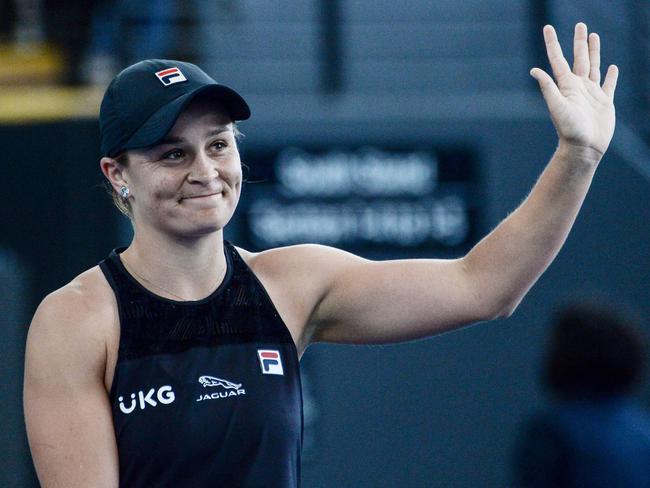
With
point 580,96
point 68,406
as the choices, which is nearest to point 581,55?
point 580,96

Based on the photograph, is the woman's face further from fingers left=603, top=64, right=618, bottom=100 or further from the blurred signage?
the blurred signage

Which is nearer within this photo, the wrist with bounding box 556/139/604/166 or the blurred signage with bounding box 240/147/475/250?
the wrist with bounding box 556/139/604/166

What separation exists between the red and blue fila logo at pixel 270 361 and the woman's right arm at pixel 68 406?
331mm

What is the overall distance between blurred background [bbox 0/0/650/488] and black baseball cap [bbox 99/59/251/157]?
4015 millimetres

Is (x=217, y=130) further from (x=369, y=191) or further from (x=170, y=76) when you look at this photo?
(x=369, y=191)

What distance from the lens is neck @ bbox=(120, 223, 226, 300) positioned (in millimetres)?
2656

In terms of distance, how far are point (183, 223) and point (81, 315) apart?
0.92 feet

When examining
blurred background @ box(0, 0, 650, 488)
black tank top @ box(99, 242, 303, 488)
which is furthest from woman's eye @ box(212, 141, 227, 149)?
blurred background @ box(0, 0, 650, 488)

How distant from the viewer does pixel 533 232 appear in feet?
8.68

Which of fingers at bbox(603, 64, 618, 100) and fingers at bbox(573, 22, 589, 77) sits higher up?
fingers at bbox(573, 22, 589, 77)

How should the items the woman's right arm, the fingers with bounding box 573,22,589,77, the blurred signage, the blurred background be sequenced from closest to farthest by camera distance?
1. the woman's right arm
2. the fingers with bounding box 573,22,589,77
3. the blurred background
4. the blurred signage

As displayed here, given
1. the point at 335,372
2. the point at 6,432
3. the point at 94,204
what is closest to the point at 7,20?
the point at 94,204

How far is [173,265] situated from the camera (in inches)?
105

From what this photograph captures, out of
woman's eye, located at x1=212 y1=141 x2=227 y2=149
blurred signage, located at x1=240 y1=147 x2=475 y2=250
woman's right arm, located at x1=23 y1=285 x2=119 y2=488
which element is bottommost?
blurred signage, located at x1=240 y1=147 x2=475 y2=250
